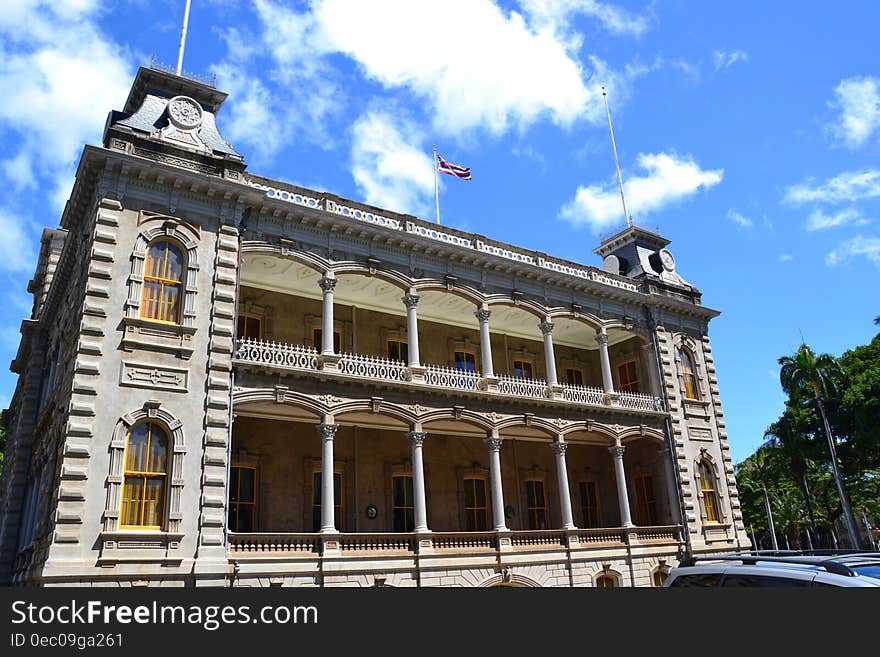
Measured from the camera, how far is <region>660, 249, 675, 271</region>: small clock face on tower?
31823 millimetres

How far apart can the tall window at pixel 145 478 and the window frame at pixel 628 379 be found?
19.5 m

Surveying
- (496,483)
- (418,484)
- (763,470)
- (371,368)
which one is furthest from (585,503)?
(763,470)

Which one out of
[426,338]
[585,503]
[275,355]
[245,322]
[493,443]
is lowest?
[585,503]

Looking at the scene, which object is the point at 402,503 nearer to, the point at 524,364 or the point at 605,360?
the point at 524,364

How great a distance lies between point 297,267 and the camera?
21.6 metres

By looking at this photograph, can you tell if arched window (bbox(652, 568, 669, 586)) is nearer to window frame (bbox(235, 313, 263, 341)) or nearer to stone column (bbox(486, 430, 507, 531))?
stone column (bbox(486, 430, 507, 531))

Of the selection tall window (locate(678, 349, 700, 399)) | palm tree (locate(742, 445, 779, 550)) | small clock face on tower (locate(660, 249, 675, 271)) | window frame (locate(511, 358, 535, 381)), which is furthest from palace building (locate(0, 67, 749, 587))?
palm tree (locate(742, 445, 779, 550))

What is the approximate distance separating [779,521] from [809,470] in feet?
37.7

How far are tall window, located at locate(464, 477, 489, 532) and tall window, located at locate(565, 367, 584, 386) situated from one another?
7338 mm

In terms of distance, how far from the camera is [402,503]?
76.2ft

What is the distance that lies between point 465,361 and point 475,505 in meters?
5.74

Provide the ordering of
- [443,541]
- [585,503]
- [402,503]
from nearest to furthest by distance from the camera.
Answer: [443,541] < [402,503] < [585,503]

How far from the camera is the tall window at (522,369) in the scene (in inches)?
1126

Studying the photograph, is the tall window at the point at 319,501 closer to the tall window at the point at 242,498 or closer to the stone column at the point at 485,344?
the tall window at the point at 242,498
